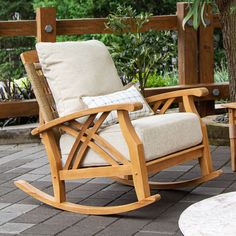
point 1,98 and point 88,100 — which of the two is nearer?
point 88,100

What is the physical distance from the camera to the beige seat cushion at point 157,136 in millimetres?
3777

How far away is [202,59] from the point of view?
671 centimetres

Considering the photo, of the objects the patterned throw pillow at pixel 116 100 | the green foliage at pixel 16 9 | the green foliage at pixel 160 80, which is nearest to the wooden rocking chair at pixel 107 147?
the patterned throw pillow at pixel 116 100

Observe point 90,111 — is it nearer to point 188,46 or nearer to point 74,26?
point 74,26

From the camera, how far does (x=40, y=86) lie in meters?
4.25

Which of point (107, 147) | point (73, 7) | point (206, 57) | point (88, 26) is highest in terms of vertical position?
point (73, 7)

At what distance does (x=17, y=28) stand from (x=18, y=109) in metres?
0.74

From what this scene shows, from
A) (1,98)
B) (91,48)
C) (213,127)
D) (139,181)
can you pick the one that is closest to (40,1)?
(1,98)

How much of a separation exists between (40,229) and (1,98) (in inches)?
124

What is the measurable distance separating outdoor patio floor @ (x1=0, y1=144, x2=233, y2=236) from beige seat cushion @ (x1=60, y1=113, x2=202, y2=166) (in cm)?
31

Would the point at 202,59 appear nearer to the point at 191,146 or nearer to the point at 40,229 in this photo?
the point at 191,146

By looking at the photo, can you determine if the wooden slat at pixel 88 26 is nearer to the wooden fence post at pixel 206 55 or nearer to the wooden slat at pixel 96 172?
the wooden fence post at pixel 206 55

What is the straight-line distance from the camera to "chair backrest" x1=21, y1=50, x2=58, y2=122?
4.18 meters

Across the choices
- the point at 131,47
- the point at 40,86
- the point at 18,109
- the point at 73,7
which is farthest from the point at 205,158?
the point at 73,7
